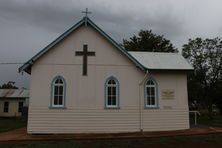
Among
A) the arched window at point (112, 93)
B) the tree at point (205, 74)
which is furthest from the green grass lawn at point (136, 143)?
the tree at point (205, 74)

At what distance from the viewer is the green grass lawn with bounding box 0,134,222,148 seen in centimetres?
1332

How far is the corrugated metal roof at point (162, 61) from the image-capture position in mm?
18828

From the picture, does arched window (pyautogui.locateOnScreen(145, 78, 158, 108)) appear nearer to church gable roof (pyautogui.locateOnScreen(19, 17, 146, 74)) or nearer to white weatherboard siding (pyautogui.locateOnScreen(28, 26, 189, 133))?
white weatherboard siding (pyautogui.locateOnScreen(28, 26, 189, 133))

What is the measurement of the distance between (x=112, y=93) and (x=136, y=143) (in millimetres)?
4569

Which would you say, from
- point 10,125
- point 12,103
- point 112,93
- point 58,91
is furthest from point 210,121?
point 12,103

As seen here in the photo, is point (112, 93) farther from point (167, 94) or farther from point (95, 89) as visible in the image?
point (167, 94)

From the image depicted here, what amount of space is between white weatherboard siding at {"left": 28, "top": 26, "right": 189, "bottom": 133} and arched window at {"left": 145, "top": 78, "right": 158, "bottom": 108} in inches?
12.7

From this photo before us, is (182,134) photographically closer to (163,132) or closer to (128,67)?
(163,132)

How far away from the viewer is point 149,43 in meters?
41.6

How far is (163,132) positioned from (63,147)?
7247mm

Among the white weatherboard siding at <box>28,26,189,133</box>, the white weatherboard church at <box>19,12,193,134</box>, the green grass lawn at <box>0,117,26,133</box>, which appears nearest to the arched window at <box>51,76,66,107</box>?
the white weatherboard church at <box>19,12,193,134</box>

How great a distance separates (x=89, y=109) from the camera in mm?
17531

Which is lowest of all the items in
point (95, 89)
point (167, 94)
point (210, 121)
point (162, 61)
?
point (210, 121)

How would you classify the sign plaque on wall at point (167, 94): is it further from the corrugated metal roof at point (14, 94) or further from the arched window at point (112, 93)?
the corrugated metal roof at point (14, 94)
